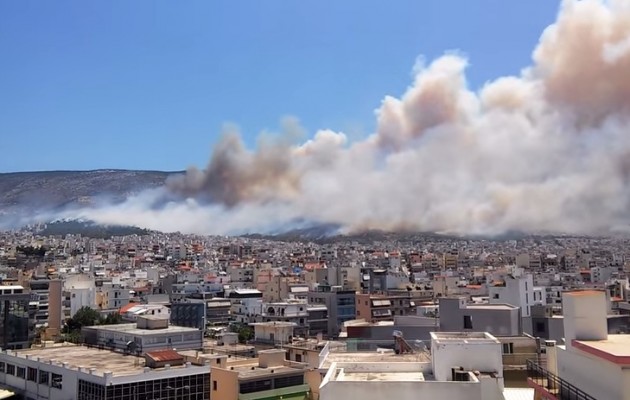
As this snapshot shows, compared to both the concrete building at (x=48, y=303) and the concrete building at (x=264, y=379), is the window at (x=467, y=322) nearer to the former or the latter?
the concrete building at (x=264, y=379)

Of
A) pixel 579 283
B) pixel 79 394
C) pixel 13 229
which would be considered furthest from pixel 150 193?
pixel 79 394

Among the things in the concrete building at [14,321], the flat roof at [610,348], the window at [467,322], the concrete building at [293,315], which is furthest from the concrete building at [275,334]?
the flat roof at [610,348]

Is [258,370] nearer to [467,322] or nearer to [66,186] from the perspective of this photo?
[467,322]

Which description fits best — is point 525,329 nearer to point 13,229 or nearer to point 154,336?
point 154,336

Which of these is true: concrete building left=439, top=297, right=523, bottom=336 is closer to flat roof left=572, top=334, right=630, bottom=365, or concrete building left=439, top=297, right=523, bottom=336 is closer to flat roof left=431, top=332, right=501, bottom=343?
flat roof left=431, top=332, right=501, bottom=343

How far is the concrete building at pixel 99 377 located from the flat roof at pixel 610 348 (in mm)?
11301

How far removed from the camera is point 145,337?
20734mm

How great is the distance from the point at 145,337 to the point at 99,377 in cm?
513

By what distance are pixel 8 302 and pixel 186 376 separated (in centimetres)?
1425

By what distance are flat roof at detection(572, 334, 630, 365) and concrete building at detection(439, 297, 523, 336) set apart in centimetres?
1231

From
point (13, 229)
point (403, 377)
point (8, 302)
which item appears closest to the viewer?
point (403, 377)

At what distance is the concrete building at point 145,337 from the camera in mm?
20828

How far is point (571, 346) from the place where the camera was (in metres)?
7.80

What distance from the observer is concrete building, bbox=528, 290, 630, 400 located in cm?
646
